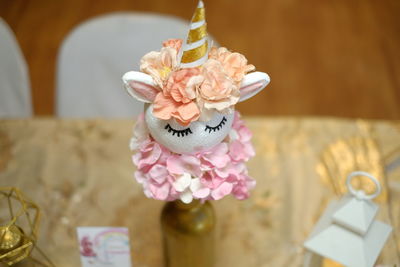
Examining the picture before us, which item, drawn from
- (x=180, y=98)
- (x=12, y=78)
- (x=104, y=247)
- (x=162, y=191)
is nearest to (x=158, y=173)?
(x=162, y=191)

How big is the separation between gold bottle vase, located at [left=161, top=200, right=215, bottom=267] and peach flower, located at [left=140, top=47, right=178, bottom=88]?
0.78ft

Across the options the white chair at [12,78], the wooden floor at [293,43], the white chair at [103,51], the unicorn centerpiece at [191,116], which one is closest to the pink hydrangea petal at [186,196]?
the unicorn centerpiece at [191,116]

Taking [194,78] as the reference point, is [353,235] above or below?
below

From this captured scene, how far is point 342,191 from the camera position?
100 centimetres

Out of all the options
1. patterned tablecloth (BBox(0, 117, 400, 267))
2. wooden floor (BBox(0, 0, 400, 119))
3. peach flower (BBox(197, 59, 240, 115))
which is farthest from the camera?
wooden floor (BBox(0, 0, 400, 119))

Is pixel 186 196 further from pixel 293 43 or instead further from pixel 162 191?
pixel 293 43

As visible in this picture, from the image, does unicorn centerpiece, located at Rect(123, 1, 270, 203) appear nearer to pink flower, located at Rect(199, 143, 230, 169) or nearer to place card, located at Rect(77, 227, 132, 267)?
pink flower, located at Rect(199, 143, 230, 169)

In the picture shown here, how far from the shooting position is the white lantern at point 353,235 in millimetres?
731

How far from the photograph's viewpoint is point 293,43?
2598 millimetres

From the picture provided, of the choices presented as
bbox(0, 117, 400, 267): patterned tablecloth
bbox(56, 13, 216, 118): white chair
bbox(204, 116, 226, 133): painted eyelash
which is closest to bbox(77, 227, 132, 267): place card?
bbox(0, 117, 400, 267): patterned tablecloth

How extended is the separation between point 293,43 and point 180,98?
7.00ft

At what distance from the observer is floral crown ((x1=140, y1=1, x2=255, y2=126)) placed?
604 millimetres

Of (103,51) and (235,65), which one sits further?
(103,51)

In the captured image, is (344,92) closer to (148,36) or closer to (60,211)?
(148,36)
